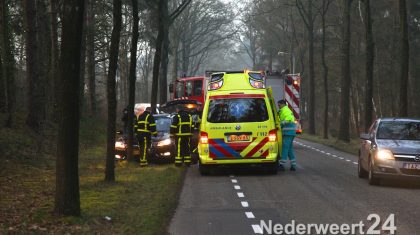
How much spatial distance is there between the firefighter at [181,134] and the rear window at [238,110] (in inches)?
86.0

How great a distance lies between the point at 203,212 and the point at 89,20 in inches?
916

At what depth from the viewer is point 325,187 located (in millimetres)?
14531

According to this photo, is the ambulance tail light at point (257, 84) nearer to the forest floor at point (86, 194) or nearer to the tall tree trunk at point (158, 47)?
the forest floor at point (86, 194)

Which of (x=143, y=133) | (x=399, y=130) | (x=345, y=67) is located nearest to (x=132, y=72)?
(x=143, y=133)

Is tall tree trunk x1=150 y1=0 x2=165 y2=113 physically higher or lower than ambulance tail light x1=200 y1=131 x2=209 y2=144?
higher

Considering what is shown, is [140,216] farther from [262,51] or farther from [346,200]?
[262,51]

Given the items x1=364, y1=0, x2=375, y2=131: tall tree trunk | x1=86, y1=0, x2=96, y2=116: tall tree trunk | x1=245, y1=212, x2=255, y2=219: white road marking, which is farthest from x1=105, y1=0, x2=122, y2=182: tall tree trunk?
x1=86, y1=0, x2=96, y2=116: tall tree trunk

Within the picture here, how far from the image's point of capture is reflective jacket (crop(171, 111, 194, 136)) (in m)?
19.2

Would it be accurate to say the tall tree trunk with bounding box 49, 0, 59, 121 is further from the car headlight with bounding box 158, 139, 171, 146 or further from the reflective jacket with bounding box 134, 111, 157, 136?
the car headlight with bounding box 158, 139, 171, 146

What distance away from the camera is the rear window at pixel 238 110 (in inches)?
666

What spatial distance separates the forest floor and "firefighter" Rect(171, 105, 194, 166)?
516 mm

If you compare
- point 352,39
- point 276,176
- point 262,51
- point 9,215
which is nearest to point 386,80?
point 352,39

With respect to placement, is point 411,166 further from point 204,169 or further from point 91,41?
point 91,41

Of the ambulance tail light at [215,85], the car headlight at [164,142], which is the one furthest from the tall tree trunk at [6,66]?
the ambulance tail light at [215,85]
